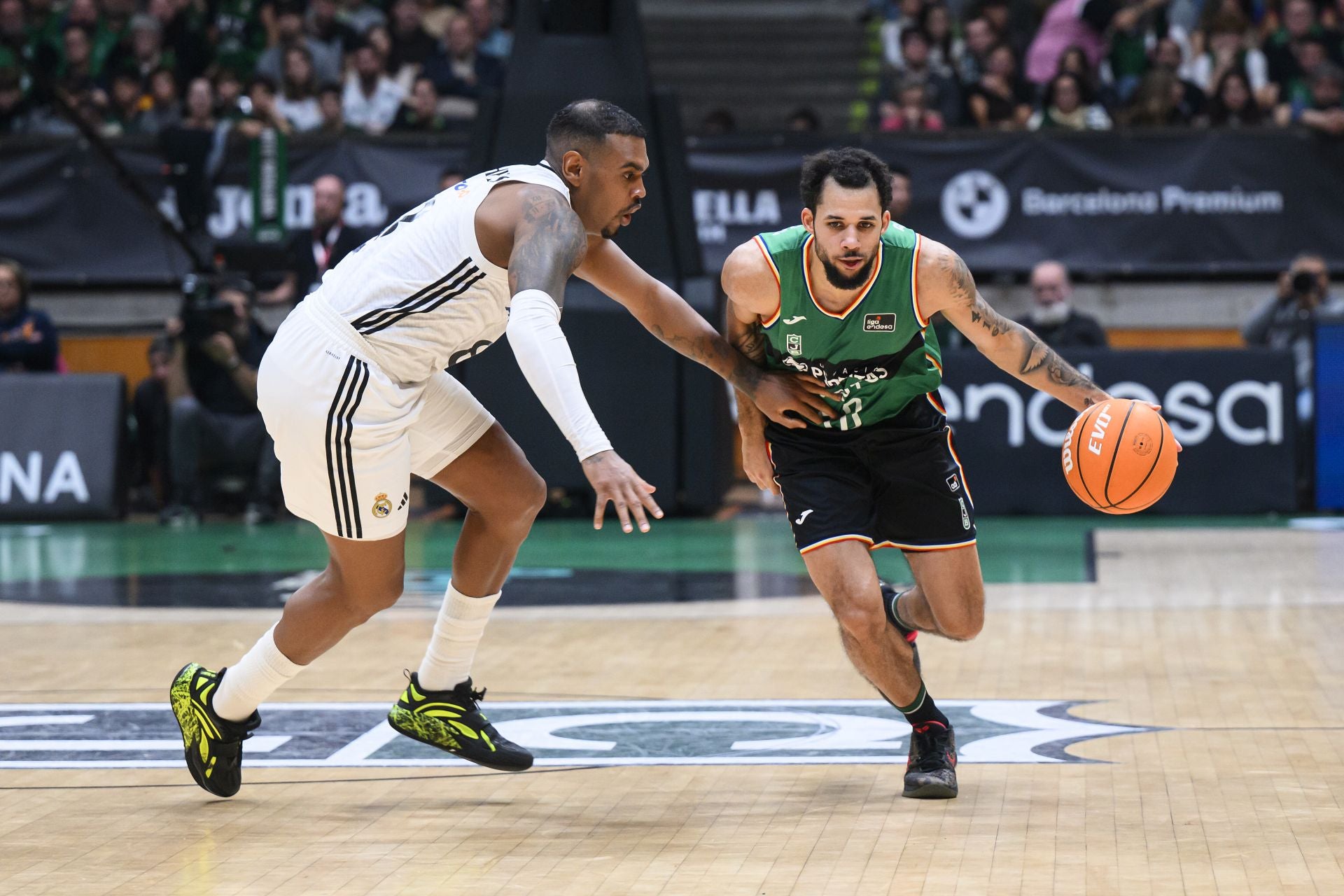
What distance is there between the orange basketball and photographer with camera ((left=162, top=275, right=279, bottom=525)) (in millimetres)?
8217

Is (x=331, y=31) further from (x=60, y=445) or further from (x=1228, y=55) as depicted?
(x=1228, y=55)

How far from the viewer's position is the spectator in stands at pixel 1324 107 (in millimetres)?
14398

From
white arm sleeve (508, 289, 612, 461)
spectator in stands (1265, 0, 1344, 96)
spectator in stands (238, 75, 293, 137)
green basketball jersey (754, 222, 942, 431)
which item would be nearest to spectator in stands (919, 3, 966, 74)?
spectator in stands (1265, 0, 1344, 96)

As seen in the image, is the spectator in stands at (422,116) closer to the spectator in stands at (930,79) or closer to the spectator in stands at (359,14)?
the spectator in stands at (359,14)

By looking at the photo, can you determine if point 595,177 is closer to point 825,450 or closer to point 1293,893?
point 825,450

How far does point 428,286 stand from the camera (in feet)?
15.8

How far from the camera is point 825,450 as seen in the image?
17.6 ft

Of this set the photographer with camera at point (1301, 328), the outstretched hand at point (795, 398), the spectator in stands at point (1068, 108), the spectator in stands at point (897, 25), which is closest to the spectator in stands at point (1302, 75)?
the spectator in stands at point (1068, 108)

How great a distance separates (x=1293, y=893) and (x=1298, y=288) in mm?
9803

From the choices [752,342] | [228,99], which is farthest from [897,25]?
[752,342]

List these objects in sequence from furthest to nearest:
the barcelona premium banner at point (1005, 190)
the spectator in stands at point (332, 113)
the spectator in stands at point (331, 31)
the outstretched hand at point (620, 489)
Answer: the spectator in stands at point (331, 31) → the spectator in stands at point (332, 113) → the barcelona premium banner at point (1005, 190) → the outstretched hand at point (620, 489)

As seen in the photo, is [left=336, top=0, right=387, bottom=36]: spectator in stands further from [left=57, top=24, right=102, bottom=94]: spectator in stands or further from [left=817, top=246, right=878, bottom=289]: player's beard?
[left=817, top=246, right=878, bottom=289]: player's beard

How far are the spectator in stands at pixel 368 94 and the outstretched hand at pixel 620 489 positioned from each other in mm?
12507

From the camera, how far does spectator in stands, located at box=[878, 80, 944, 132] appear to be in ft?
50.5
